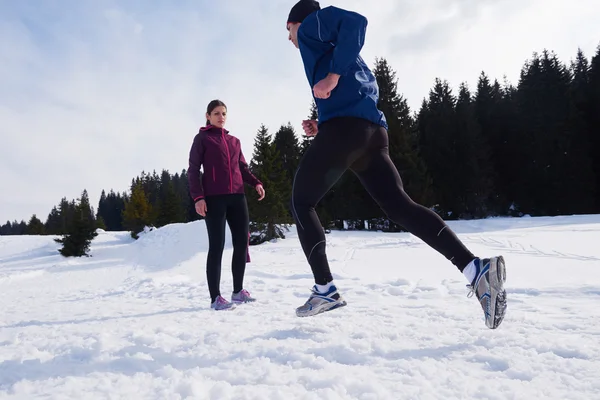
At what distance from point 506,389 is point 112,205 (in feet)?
337

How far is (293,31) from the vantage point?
102 inches

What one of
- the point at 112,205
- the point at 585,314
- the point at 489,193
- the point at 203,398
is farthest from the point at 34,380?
the point at 112,205

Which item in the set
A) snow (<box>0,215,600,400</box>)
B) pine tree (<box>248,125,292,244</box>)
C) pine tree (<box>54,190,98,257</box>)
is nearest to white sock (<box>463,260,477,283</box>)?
snow (<box>0,215,600,400</box>)

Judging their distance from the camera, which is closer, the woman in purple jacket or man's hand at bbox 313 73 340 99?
man's hand at bbox 313 73 340 99

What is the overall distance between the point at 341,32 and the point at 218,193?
7.09ft

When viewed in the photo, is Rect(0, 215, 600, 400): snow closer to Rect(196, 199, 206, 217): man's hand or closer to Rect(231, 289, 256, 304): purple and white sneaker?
Rect(231, 289, 256, 304): purple and white sneaker

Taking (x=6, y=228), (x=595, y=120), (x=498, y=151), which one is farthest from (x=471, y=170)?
(x=6, y=228)

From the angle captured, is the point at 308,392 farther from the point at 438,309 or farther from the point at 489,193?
the point at 489,193

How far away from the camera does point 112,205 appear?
9300cm

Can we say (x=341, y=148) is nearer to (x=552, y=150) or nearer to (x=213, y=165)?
(x=213, y=165)

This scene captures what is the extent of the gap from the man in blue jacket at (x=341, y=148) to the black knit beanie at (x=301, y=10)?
0.27 meters

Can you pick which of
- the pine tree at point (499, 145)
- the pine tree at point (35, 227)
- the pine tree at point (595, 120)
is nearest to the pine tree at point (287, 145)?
the pine tree at point (499, 145)

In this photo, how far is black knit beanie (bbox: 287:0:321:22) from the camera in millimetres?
2557

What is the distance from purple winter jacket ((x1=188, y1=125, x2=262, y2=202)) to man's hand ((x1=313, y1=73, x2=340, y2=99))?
1.92 m
